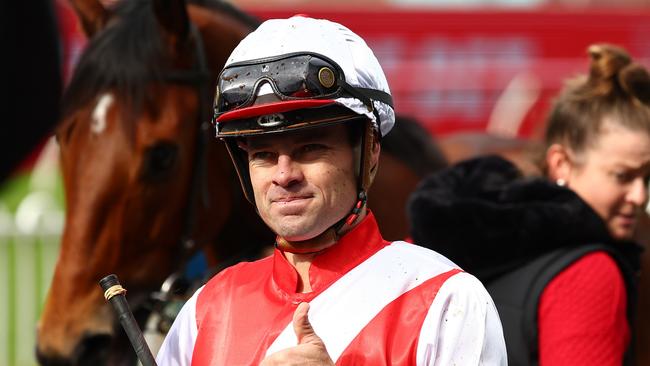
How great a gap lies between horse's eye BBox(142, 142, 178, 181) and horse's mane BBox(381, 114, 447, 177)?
2.94 feet

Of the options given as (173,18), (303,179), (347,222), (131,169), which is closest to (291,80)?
(303,179)

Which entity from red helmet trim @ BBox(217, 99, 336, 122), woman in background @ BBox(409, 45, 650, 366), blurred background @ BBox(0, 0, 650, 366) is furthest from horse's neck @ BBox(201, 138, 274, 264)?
blurred background @ BBox(0, 0, 650, 366)

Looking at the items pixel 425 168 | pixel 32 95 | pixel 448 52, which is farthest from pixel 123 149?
pixel 448 52

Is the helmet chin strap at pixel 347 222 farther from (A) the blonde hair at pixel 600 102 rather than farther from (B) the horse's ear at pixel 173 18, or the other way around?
(B) the horse's ear at pixel 173 18

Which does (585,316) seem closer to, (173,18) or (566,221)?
(566,221)

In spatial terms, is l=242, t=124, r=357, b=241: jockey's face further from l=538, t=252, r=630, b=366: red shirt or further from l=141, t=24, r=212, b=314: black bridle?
l=141, t=24, r=212, b=314: black bridle

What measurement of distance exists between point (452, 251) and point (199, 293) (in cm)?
96

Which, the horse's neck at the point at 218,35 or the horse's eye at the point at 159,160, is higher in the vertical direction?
the horse's neck at the point at 218,35

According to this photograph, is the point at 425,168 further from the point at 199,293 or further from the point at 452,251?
the point at 199,293

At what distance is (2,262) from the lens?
8070 mm

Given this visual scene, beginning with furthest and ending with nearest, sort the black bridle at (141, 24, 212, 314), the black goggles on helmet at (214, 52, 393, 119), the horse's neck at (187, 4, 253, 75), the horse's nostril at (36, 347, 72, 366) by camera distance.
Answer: the horse's neck at (187, 4, 253, 75)
the black bridle at (141, 24, 212, 314)
the horse's nostril at (36, 347, 72, 366)
the black goggles on helmet at (214, 52, 393, 119)

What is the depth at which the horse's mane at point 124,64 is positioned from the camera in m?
4.03

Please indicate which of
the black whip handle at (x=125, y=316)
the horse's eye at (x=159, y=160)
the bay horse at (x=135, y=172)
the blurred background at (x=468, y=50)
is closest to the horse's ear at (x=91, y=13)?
the bay horse at (x=135, y=172)

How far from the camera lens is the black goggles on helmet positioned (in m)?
2.16
